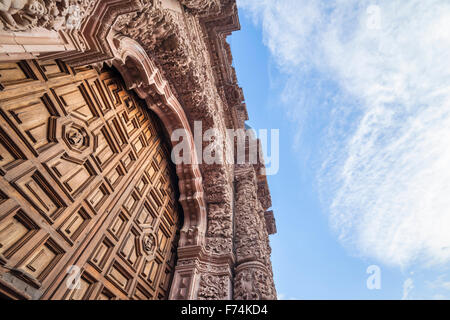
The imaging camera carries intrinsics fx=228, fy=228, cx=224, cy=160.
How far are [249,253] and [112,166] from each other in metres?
2.57

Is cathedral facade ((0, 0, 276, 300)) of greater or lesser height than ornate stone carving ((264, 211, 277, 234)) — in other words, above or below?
below

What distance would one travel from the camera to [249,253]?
12.6ft

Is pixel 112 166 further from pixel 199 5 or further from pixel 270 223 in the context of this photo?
pixel 270 223

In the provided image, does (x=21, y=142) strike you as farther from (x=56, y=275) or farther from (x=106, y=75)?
(x=106, y=75)

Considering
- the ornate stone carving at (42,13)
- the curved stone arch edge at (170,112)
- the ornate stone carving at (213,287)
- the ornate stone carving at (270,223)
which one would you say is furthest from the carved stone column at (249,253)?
the ornate stone carving at (42,13)

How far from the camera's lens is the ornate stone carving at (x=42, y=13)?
1.13 metres

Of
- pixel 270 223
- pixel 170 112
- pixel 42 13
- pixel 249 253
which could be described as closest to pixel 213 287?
pixel 249 253

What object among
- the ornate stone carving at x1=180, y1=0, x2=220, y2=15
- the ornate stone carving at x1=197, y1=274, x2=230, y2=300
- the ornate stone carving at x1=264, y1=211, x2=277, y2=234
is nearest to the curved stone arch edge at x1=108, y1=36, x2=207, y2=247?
the ornate stone carving at x1=197, y1=274, x2=230, y2=300

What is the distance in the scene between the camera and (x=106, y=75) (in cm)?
292

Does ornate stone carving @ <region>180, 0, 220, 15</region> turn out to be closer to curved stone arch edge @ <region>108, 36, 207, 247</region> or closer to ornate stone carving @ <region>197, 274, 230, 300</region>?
curved stone arch edge @ <region>108, 36, 207, 247</region>

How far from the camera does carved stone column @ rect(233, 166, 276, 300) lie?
3275 mm

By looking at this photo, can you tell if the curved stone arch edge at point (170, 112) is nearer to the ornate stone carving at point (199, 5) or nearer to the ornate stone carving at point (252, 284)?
the ornate stone carving at point (252, 284)
